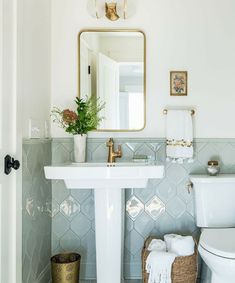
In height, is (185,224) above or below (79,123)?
below

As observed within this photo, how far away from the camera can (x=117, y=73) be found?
215 cm

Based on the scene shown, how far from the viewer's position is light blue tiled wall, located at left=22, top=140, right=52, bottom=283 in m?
1.65

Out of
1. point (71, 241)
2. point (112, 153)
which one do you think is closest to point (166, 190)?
point (112, 153)

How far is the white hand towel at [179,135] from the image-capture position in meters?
2.06

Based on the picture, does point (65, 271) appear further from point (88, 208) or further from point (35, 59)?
point (35, 59)

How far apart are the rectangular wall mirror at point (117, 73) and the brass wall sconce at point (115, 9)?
0.11m

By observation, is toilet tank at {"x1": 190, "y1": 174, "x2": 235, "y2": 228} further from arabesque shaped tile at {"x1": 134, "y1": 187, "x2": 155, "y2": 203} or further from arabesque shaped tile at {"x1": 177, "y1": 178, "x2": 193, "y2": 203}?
arabesque shaped tile at {"x1": 134, "y1": 187, "x2": 155, "y2": 203}

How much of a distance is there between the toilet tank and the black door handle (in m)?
1.16

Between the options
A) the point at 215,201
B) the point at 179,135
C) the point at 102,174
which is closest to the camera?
the point at 102,174

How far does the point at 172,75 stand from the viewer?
2158mm

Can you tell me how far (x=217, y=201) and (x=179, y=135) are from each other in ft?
1.61

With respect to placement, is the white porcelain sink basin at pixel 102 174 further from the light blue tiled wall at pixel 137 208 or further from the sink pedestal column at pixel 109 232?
the light blue tiled wall at pixel 137 208

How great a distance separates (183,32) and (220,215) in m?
1.28

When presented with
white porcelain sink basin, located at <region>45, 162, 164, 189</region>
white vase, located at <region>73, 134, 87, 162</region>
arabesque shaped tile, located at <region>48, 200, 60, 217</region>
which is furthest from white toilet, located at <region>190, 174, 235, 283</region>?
arabesque shaped tile, located at <region>48, 200, 60, 217</region>
